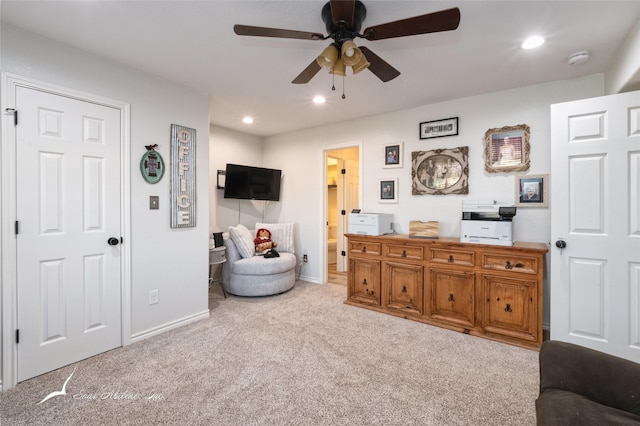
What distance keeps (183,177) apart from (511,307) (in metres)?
3.41

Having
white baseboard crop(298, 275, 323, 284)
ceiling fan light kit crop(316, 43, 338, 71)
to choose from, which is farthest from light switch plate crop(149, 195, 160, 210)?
white baseboard crop(298, 275, 323, 284)

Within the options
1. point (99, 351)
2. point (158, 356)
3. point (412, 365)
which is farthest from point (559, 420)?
point (99, 351)

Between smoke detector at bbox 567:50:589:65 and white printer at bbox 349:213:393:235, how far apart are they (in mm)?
2183

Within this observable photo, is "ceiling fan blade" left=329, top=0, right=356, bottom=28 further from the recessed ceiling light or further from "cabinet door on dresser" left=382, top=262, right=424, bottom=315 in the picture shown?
"cabinet door on dresser" left=382, top=262, right=424, bottom=315

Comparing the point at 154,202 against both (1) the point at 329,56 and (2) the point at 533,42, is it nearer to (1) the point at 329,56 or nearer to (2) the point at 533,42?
(1) the point at 329,56

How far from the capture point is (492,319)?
2725mm

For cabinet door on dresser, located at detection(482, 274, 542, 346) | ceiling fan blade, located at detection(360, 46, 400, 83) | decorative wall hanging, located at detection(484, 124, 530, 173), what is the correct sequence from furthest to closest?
decorative wall hanging, located at detection(484, 124, 530, 173) → cabinet door on dresser, located at detection(482, 274, 542, 346) → ceiling fan blade, located at detection(360, 46, 400, 83)

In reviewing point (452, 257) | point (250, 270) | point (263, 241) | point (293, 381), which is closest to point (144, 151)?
point (250, 270)

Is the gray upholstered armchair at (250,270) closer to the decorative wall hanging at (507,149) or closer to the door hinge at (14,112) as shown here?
the door hinge at (14,112)

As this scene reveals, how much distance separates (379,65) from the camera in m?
1.96

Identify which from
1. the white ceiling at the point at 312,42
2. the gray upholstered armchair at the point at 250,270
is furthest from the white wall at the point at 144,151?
the gray upholstered armchair at the point at 250,270

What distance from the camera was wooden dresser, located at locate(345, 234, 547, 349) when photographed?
2.57 meters

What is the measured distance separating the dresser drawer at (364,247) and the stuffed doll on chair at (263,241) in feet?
4.37

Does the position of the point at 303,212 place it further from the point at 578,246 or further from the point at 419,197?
the point at 578,246
